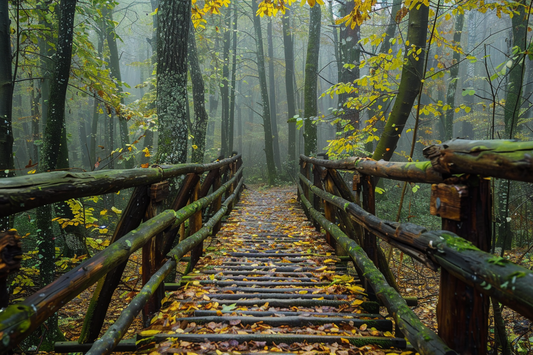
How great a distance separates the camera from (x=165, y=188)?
123 inches

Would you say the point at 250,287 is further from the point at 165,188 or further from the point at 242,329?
the point at 165,188

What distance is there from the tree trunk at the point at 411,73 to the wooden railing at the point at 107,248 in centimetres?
365

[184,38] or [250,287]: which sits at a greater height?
[184,38]

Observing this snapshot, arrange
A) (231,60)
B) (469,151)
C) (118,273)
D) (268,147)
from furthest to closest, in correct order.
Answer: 1. (231,60)
2. (268,147)
3. (118,273)
4. (469,151)

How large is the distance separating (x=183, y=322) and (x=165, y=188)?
128cm

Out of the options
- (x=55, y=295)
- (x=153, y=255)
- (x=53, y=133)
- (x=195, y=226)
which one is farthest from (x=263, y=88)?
(x=55, y=295)

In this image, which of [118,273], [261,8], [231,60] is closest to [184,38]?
[261,8]

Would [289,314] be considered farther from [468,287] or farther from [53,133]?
[53,133]

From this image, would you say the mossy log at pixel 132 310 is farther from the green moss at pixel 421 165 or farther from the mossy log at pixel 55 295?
the green moss at pixel 421 165

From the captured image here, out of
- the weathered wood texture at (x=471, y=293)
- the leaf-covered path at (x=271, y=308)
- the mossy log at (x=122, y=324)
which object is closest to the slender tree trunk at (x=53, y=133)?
the leaf-covered path at (x=271, y=308)

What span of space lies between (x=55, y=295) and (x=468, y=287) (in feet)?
7.01

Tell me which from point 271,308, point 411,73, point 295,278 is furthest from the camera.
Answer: point 411,73

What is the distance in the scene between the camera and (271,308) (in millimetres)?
3193

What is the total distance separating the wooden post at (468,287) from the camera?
5.54ft
